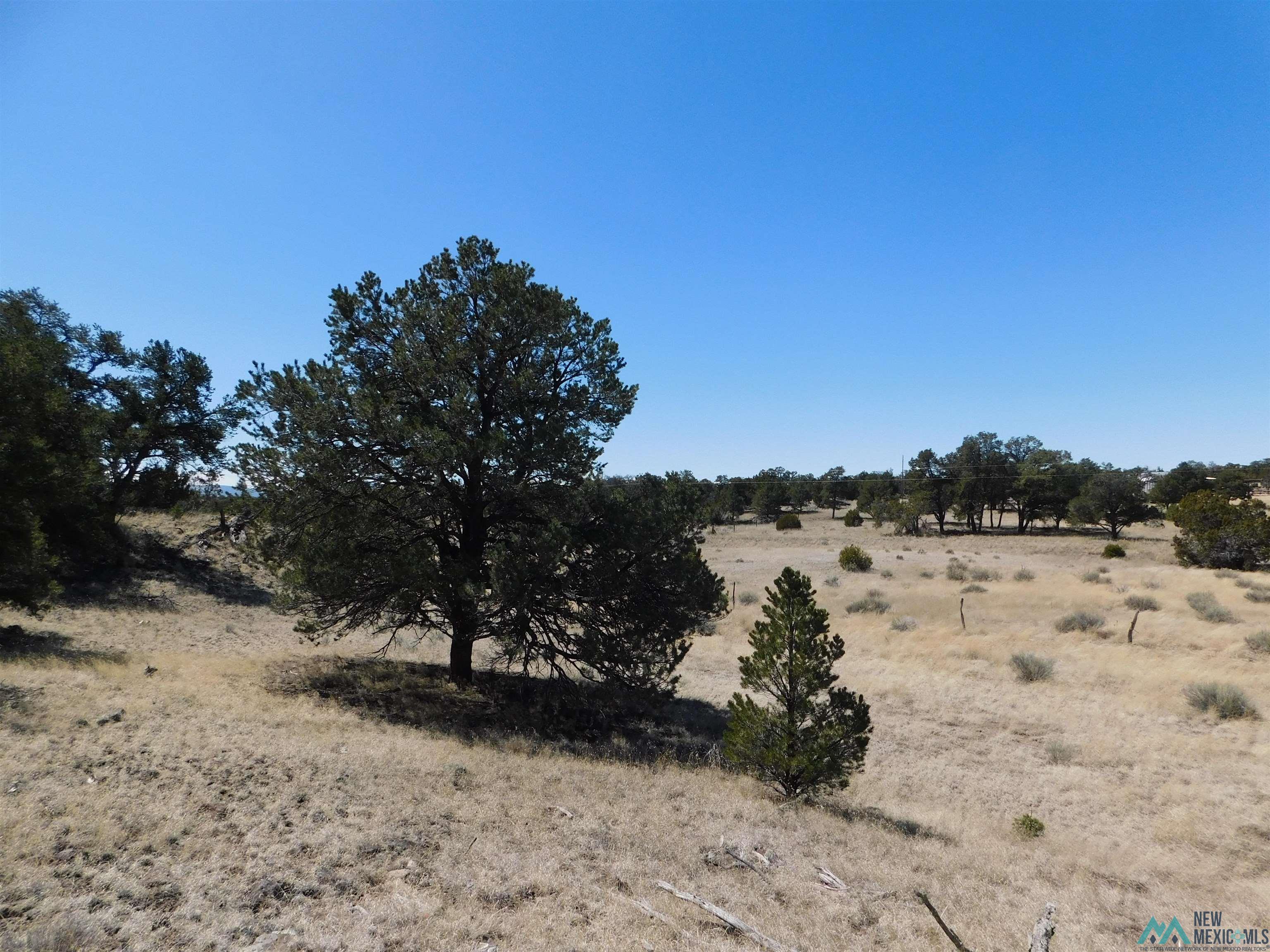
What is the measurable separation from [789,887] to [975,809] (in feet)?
23.1

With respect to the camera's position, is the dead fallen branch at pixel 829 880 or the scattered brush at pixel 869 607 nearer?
the dead fallen branch at pixel 829 880

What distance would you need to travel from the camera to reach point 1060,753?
14773 millimetres

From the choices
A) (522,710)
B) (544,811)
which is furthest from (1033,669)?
(544,811)

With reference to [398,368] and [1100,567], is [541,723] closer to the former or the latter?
[398,368]

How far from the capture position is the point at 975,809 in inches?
465

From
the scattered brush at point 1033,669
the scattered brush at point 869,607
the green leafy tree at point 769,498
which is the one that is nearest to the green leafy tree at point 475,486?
the scattered brush at point 1033,669

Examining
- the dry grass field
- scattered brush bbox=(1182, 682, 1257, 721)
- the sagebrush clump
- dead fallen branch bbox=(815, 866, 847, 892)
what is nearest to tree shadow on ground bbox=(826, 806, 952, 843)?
the dry grass field

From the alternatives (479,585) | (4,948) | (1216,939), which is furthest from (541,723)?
(1216,939)

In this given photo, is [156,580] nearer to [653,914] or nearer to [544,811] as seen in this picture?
[544,811]

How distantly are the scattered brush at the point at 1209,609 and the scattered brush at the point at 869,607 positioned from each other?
Answer: 1286 cm

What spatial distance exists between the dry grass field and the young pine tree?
0.70 metres

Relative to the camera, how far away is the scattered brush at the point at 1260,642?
21312mm

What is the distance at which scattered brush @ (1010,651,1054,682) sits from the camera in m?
21.1

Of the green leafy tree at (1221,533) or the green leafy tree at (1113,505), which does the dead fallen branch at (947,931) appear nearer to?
the green leafy tree at (1221,533)
